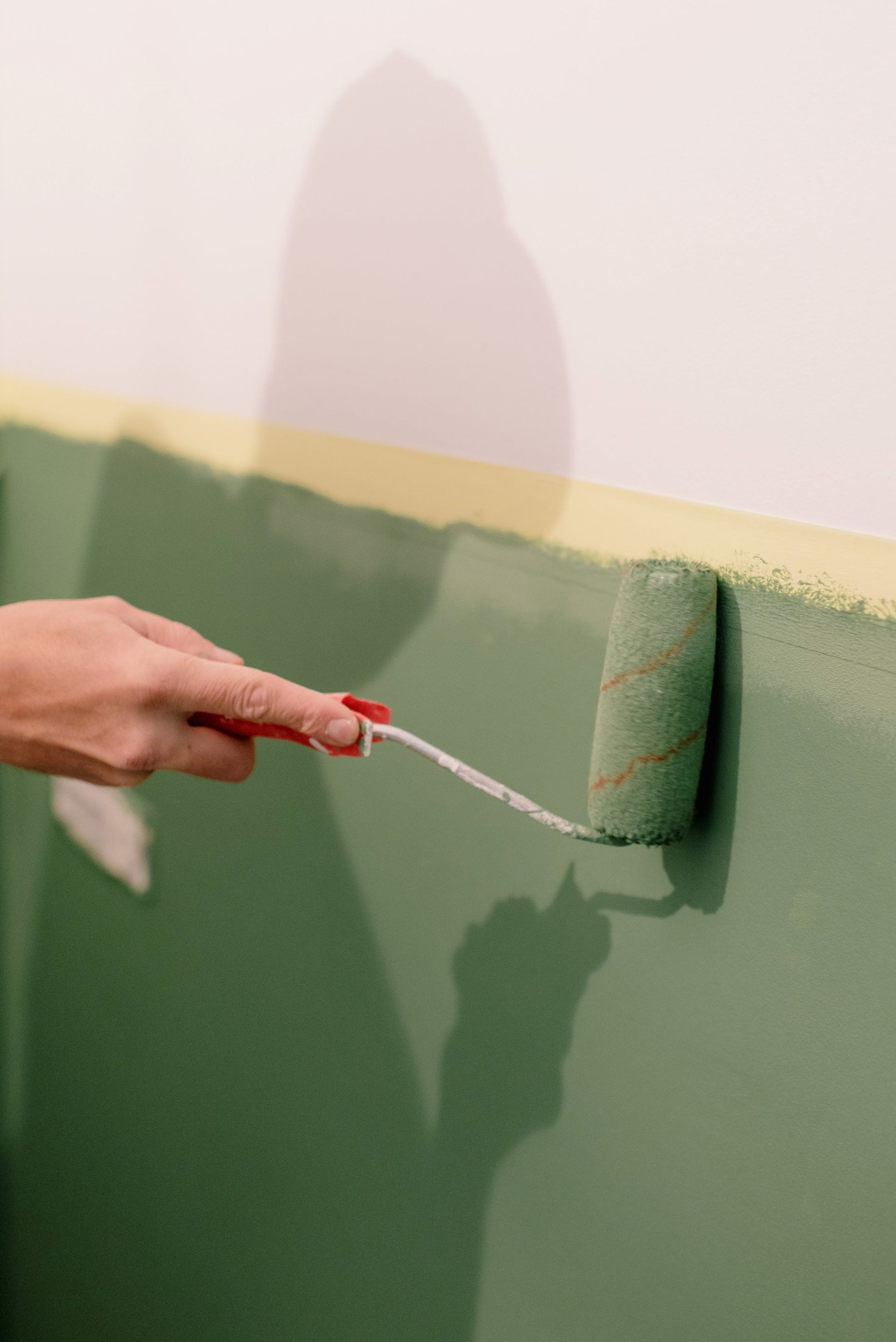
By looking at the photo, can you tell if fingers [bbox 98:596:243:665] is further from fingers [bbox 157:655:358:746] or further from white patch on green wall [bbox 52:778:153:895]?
white patch on green wall [bbox 52:778:153:895]

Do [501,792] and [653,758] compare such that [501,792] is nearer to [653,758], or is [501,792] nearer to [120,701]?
[653,758]

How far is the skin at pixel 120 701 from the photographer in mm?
617

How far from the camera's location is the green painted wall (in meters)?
0.56

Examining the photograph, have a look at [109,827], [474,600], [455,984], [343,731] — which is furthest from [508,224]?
[109,827]

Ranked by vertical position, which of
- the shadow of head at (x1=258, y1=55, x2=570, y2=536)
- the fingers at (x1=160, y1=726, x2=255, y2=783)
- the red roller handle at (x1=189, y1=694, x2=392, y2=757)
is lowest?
the fingers at (x1=160, y1=726, x2=255, y2=783)

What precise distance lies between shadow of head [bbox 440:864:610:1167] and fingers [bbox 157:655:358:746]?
205mm

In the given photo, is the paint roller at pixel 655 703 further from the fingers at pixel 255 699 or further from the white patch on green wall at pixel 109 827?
the white patch on green wall at pixel 109 827

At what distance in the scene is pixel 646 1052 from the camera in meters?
0.65

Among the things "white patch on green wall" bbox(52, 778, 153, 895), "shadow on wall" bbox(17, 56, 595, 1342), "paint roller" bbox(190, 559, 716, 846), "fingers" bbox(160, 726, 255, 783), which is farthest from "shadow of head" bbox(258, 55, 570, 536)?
"white patch on green wall" bbox(52, 778, 153, 895)

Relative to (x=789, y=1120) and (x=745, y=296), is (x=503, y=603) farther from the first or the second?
(x=789, y=1120)

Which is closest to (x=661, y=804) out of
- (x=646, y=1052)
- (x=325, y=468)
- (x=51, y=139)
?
(x=646, y=1052)

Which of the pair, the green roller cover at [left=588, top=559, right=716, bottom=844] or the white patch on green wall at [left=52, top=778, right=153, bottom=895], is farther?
the white patch on green wall at [left=52, top=778, right=153, bottom=895]

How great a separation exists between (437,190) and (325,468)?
0.77 feet

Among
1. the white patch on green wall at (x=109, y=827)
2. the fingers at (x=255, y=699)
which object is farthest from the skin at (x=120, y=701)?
the white patch on green wall at (x=109, y=827)
